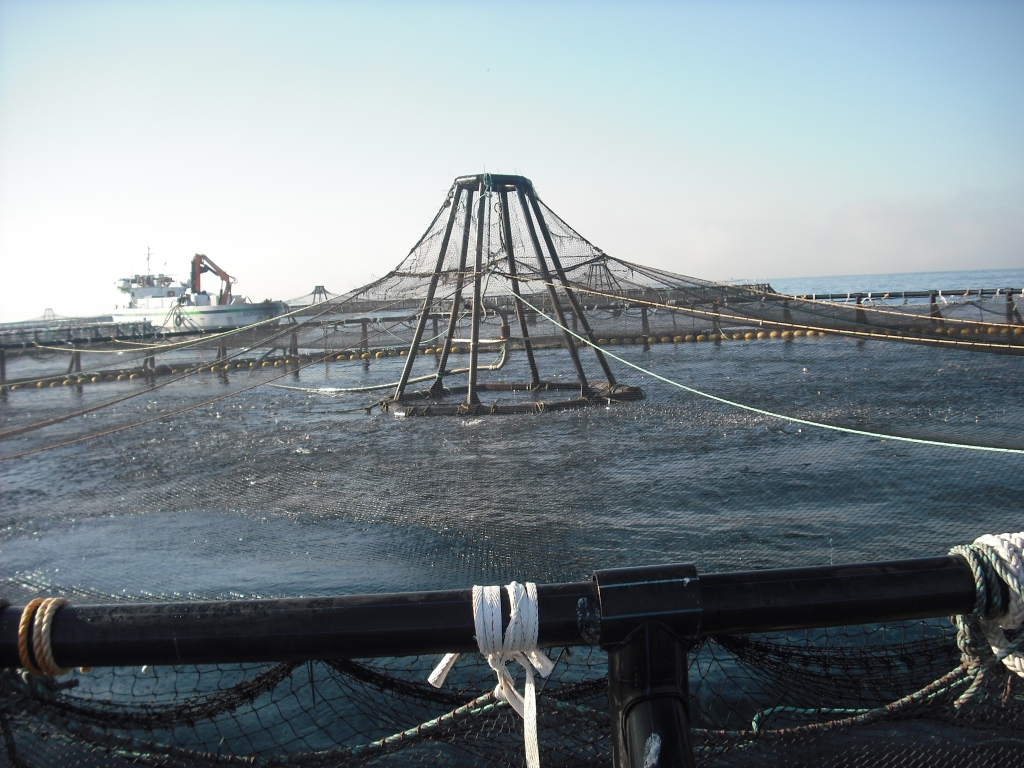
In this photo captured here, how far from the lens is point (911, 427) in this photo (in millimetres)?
9547

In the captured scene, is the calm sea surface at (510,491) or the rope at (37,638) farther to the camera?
the calm sea surface at (510,491)

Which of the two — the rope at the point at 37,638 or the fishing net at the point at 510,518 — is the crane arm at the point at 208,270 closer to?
the fishing net at the point at 510,518

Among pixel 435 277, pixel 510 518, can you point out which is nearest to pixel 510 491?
pixel 510 518

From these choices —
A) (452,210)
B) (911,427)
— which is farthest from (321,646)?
(452,210)

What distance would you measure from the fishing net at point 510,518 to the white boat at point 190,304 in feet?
75.5

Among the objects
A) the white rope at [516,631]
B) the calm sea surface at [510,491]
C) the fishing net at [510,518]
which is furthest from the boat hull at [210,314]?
the white rope at [516,631]

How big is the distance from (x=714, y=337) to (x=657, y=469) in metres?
14.6

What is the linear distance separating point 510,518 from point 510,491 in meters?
0.97

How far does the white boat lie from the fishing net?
23.0 meters

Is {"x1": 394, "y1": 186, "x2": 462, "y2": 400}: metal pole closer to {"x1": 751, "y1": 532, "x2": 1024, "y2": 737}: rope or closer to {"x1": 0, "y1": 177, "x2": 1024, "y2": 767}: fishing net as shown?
{"x1": 0, "y1": 177, "x2": 1024, "y2": 767}: fishing net

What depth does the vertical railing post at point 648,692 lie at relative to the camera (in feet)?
4.94

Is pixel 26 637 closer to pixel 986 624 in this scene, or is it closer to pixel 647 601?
pixel 647 601

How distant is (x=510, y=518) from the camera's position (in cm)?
658

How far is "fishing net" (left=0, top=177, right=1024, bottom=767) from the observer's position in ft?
6.88
